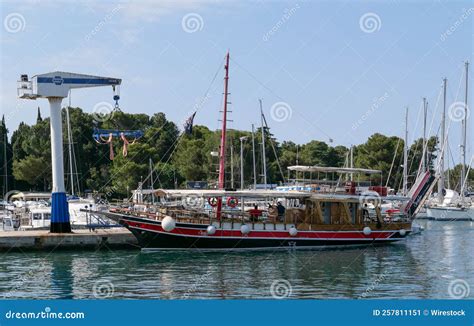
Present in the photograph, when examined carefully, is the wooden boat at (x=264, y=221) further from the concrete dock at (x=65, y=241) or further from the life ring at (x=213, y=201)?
the concrete dock at (x=65, y=241)

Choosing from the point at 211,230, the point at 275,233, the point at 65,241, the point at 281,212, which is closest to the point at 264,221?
the point at 275,233

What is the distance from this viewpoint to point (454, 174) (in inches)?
4237

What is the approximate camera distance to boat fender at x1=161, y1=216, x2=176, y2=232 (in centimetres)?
4175

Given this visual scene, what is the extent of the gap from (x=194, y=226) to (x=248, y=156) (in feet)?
169

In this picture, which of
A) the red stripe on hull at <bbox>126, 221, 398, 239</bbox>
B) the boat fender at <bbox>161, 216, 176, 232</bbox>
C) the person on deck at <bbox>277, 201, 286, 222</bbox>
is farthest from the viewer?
the person on deck at <bbox>277, 201, 286, 222</bbox>

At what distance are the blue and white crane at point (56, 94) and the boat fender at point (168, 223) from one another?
19.4 feet

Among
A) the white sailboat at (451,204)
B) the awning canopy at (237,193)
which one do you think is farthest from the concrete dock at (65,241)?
the white sailboat at (451,204)

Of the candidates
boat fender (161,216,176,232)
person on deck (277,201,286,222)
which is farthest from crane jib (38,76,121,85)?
person on deck (277,201,286,222)

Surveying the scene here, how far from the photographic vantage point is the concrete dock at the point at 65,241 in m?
42.3

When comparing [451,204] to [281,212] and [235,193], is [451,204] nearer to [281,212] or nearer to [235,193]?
[281,212]

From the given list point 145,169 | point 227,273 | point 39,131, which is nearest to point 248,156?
point 145,169

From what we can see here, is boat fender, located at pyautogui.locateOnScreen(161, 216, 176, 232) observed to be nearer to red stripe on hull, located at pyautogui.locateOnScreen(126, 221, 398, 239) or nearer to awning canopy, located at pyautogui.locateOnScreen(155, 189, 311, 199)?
red stripe on hull, located at pyautogui.locateOnScreen(126, 221, 398, 239)

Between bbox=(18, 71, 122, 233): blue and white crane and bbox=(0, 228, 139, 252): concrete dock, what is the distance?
1.57m

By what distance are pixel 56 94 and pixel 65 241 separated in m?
8.23
